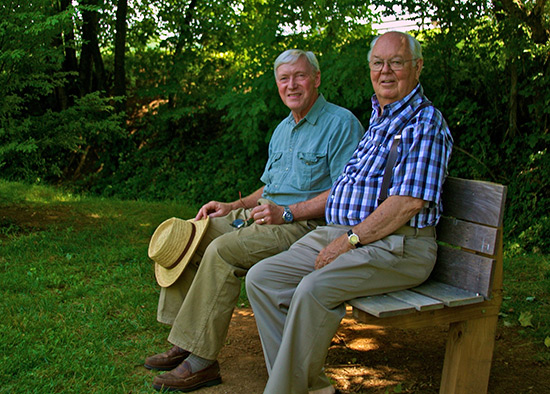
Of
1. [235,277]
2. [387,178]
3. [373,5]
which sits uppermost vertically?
[373,5]

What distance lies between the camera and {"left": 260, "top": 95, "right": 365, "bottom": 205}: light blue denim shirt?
3.18 metres

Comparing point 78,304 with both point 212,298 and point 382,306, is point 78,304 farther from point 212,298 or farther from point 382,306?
point 382,306

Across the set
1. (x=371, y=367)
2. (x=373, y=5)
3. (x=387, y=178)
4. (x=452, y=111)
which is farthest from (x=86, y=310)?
(x=452, y=111)

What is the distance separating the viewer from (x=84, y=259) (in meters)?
5.23

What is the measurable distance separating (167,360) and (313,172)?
4.32ft

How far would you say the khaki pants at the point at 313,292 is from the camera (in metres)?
2.44

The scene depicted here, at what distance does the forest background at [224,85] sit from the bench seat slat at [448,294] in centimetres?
354

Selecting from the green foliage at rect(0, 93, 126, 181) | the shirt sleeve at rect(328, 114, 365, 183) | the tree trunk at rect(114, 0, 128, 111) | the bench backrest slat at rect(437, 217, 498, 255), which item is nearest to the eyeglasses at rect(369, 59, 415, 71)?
the shirt sleeve at rect(328, 114, 365, 183)

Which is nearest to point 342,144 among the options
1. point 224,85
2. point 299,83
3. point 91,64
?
point 299,83

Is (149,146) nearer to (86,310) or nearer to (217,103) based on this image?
(217,103)

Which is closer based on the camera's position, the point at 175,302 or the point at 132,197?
the point at 175,302

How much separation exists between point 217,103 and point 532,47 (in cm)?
394

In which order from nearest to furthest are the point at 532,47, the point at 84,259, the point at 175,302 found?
the point at 175,302
the point at 84,259
the point at 532,47

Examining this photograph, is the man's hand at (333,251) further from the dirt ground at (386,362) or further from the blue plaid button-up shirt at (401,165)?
the dirt ground at (386,362)
